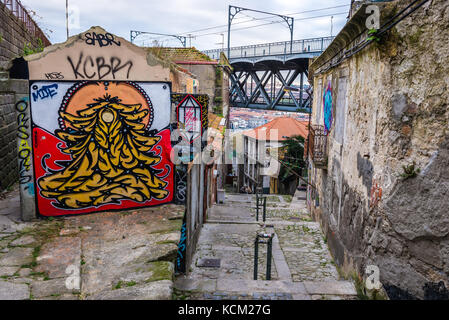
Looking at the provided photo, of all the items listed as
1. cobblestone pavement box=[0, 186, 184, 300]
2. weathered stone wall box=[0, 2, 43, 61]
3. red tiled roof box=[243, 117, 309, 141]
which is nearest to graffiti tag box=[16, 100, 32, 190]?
cobblestone pavement box=[0, 186, 184, 300]

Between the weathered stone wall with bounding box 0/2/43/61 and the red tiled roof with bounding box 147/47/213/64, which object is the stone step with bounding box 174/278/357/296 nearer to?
the weathered stone wall with bounding box 0/2/43/61

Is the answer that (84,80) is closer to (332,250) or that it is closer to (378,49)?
(378,49)

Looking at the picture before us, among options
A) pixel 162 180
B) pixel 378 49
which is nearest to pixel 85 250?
pixel 162 180

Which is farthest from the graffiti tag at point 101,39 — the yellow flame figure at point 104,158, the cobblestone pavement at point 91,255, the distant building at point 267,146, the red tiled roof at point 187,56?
the distant building at point 267,146

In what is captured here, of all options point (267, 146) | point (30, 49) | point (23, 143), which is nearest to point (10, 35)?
point (30, 49)

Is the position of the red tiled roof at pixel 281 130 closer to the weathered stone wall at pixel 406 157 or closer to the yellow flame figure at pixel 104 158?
the yellow flame figure at pixel 104 158

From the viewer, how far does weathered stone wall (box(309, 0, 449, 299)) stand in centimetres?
430

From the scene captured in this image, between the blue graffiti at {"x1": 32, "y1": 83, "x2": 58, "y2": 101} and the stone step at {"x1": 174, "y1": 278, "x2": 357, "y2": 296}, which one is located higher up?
the blue graffiti at {"x1": 32, "y1": 83, "x2": 58, "y2": 101}

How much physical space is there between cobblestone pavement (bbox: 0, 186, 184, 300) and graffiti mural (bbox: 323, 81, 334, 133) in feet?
15.4

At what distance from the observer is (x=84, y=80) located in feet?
21.2

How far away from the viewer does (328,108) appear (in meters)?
9.80

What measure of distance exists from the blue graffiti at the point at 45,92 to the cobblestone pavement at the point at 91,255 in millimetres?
2134

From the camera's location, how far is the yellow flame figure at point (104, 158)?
21.6 ft

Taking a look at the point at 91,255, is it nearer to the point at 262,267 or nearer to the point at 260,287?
the point at 260,287
